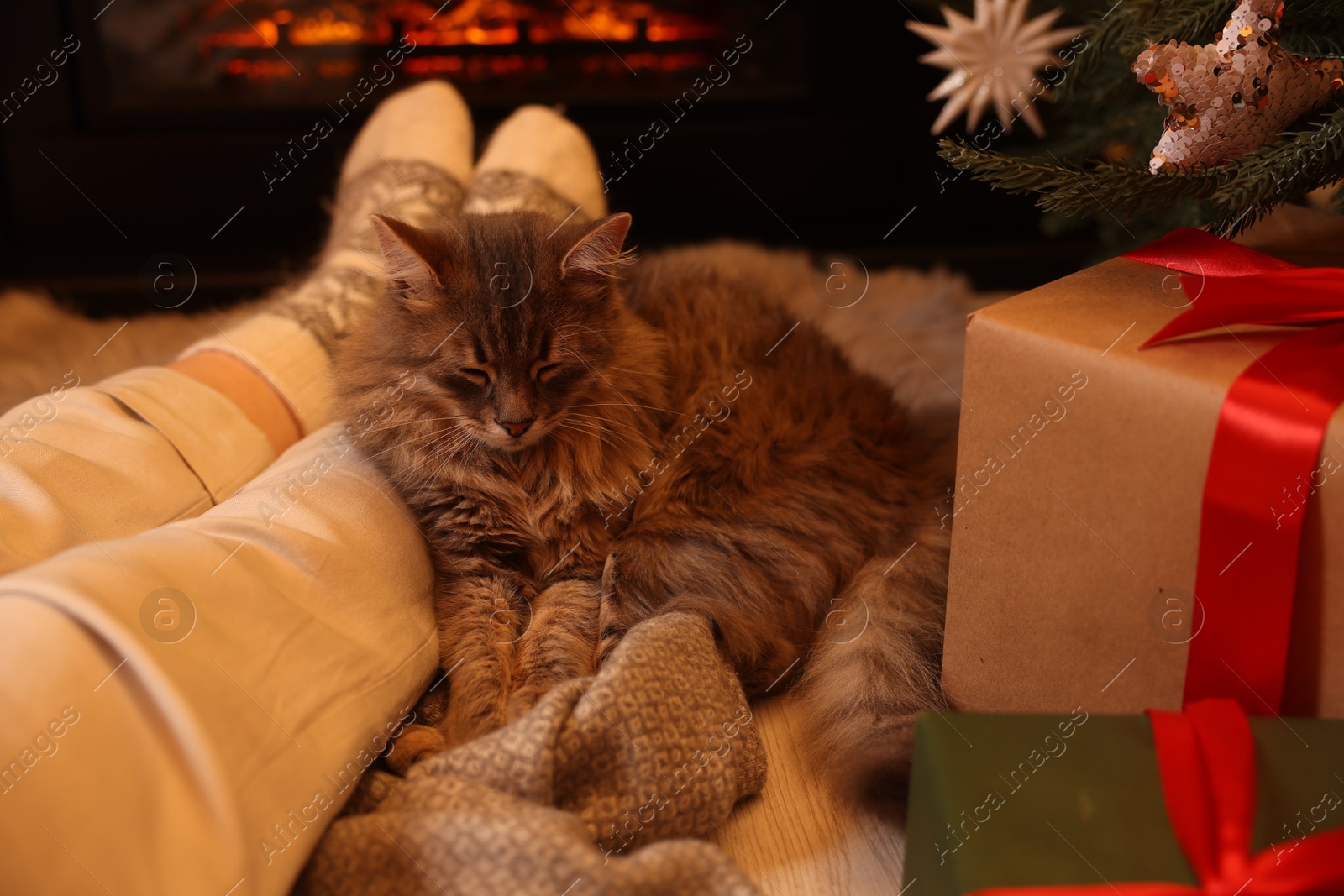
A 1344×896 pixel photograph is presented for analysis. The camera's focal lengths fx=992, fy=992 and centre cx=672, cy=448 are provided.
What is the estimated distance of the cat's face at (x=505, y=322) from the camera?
1117 millimetres

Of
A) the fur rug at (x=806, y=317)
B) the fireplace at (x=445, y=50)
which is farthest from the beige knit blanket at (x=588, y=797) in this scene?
the fireplace at (x=445, y=50)

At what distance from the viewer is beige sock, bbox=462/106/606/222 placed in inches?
69.8

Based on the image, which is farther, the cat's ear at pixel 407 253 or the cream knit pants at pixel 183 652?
the cat's ear at pixel 407 253

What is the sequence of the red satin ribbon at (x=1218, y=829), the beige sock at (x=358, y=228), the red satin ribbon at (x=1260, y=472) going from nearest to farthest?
1. the red satin ribbon at (x=1218, y=829)
2. the red satin ribbon at (x=1260, y=472)
3. the beige sock at (x=358, y=228)

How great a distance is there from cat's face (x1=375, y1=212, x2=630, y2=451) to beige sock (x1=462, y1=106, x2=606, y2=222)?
0.61 meters

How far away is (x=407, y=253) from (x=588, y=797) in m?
0.62

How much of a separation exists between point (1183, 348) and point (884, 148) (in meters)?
1.72

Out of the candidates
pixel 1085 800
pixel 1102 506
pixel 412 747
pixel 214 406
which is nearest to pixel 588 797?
pixel 412 747

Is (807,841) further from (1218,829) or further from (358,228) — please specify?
(358,228)

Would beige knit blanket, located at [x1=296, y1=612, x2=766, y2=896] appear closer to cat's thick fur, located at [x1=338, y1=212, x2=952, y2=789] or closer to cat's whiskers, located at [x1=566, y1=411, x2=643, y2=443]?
cat's thick fur, located at [x1=338, y1=212, x2=952, y2=789]

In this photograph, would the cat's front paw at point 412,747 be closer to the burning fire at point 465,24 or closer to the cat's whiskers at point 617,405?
the cat's whiskers at point 617,405

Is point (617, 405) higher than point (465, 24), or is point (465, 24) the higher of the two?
point (465, 24)

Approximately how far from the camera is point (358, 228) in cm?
179

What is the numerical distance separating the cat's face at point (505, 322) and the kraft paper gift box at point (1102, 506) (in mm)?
441
